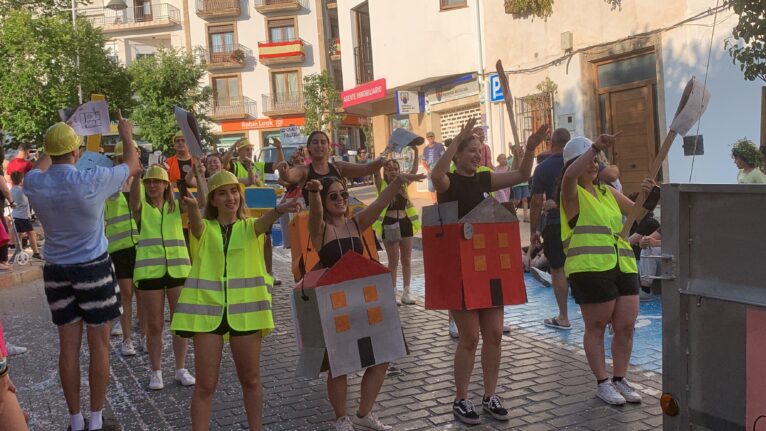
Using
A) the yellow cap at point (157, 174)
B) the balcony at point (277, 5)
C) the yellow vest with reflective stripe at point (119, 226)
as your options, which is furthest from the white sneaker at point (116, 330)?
the balcony at point (277, 5)

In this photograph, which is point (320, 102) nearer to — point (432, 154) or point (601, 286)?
point (432, 154)

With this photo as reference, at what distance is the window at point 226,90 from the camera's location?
50375 mm

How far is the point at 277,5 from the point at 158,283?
46500mm

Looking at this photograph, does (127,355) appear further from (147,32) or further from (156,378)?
(147,32)

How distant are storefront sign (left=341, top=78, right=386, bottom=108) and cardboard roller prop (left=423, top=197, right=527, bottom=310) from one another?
1914 cm

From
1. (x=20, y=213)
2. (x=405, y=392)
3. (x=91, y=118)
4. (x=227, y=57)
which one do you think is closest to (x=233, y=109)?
(x=227, y=57)

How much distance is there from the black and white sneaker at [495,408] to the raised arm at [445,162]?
1383 mm

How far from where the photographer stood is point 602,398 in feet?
16.5

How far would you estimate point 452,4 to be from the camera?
20.4 meters

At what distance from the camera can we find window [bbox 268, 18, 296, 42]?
Answer: 166 ft

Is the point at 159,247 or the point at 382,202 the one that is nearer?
the point at 382,202

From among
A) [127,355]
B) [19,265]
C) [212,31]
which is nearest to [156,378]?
[127,355]

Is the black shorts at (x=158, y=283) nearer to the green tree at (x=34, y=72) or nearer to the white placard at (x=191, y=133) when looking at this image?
the white placard at (x=191, y=133)

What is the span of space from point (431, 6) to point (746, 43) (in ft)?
62.3
